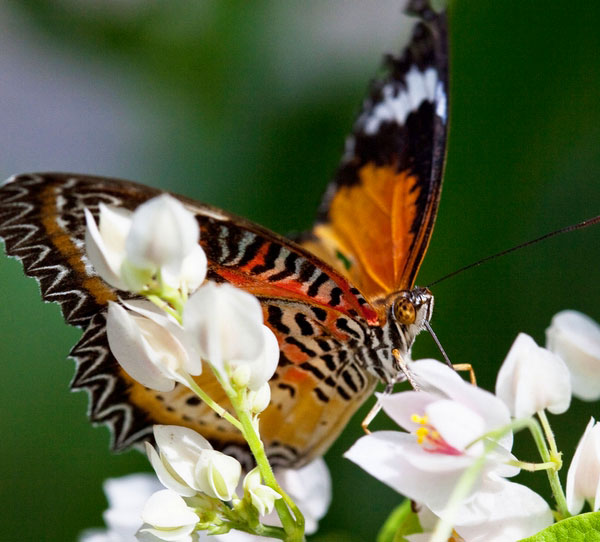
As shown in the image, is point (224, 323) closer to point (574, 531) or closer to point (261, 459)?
point (261, 459)

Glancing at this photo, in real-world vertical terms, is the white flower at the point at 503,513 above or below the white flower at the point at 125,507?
above

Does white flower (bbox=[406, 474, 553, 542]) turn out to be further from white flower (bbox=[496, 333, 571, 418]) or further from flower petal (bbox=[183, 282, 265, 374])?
flower petal (bbox=[183, 282, 265, 374])

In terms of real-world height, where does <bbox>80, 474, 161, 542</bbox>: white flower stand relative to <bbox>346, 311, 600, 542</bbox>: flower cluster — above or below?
below

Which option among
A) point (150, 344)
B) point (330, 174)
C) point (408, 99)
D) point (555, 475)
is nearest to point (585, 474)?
point (555, 475)

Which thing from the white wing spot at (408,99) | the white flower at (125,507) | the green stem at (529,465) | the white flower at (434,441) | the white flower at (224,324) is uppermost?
the white wing spot at (408,99)

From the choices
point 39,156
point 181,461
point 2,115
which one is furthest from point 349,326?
point 2,115

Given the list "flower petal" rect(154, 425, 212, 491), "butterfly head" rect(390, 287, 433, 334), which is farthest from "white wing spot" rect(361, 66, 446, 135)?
"flower petal" rect(154, 425, 212, 491)

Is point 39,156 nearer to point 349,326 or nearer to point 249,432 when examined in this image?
point 349,326

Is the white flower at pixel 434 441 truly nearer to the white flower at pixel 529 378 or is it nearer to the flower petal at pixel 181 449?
the white flower at pixel 529 378

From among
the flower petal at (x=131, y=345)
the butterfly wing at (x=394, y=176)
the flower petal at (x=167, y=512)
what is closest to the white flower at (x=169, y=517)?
the flower petal at (x=167, y=512)
